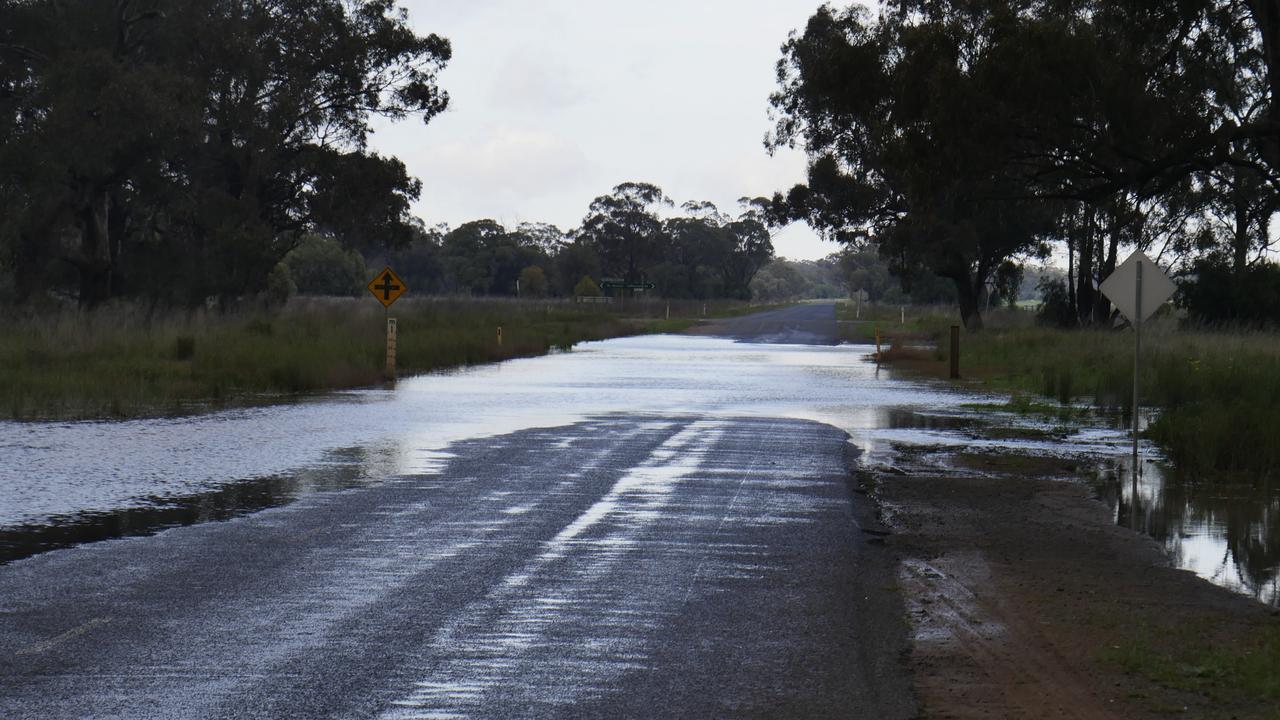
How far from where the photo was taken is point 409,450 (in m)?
17.0

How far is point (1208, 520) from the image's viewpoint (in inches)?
492

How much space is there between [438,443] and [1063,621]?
35.6ft

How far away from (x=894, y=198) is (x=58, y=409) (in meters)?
42.1

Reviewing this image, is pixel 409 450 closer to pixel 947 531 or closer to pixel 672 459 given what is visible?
pixel 672 459

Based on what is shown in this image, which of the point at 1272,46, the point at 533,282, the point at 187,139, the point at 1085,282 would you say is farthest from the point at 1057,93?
the point at 533,282

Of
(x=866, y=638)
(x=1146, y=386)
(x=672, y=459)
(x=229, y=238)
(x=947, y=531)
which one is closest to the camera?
(x=866, y=638)

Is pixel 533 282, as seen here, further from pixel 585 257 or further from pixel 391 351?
pixel 391 351

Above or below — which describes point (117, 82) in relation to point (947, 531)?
above

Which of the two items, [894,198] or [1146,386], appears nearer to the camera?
[1146,386]

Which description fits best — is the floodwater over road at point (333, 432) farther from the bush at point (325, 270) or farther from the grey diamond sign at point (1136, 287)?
the bush at point (325, 270)

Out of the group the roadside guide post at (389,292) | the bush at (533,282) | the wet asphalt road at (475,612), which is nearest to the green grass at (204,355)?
the roadside guide post at (389,292)

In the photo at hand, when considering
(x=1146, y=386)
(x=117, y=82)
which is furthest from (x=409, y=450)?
(x=117, y=82)

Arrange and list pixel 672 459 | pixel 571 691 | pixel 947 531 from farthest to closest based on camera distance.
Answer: pixel 672 459, pixel 947 531, pixel 571 691

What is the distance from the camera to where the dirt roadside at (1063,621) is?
6.48 metres
